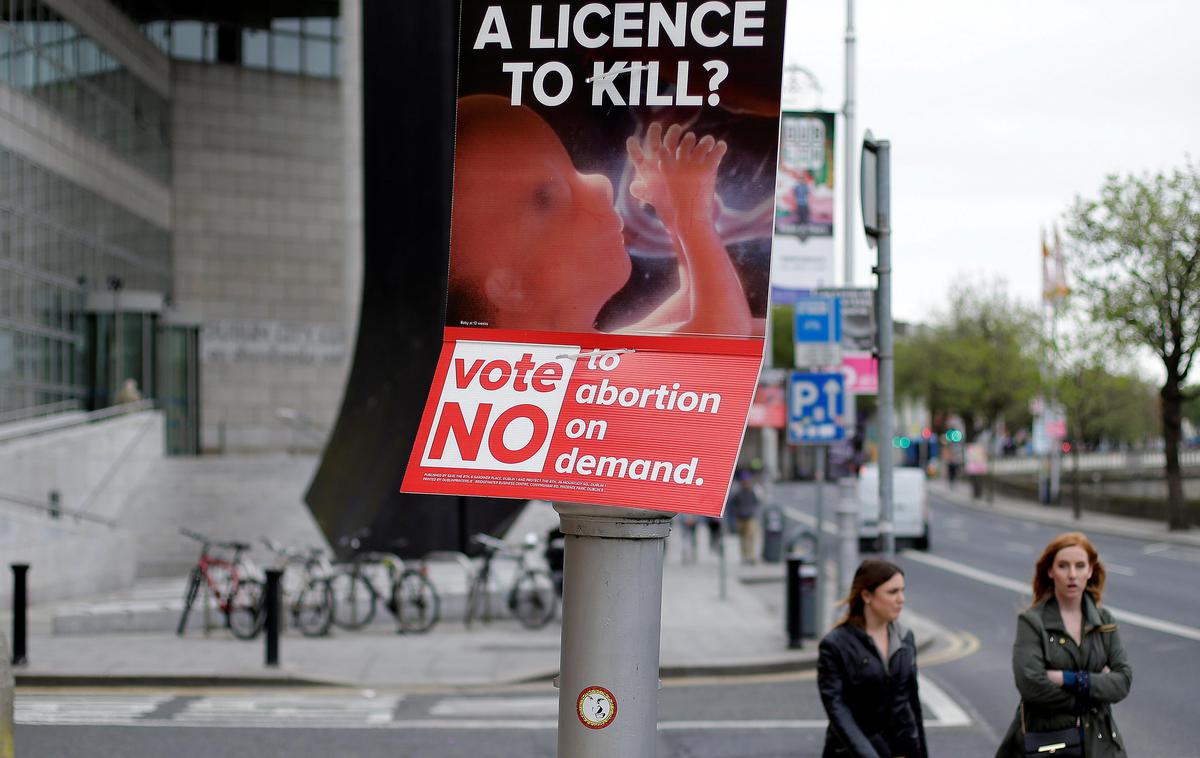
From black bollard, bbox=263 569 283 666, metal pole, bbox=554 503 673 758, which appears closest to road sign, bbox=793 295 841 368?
black bollard, bbox=263 569 283 666

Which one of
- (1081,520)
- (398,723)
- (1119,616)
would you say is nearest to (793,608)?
(398,723)

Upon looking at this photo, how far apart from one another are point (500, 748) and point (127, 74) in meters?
35.2

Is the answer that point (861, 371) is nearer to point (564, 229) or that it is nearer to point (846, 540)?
point (846, 540)

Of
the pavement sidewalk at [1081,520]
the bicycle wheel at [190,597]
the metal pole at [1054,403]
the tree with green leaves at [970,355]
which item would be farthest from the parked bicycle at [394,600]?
the tree with green leaves at [970,355]

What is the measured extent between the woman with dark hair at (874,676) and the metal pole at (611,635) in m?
1.53

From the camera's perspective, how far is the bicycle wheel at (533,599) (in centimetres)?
1652

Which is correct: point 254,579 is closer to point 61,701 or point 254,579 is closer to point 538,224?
point 61,701

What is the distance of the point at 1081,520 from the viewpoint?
45906mm

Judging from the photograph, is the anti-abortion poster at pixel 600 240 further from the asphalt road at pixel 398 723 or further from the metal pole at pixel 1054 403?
the metal pole at pixel 1054 403

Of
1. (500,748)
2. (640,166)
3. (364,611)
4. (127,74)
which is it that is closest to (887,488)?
(500,748)

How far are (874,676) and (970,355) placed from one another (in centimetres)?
6737

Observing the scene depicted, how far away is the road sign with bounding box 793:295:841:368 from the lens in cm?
1577

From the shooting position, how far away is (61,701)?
11805 millimetres

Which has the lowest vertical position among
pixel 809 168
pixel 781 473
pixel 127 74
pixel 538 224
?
pixel 781 473
